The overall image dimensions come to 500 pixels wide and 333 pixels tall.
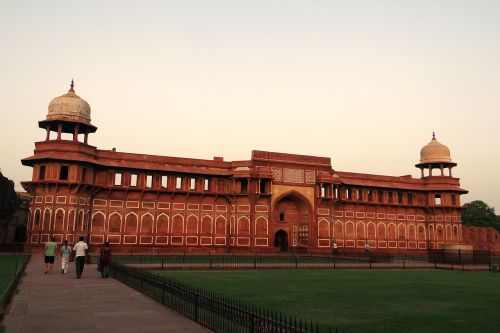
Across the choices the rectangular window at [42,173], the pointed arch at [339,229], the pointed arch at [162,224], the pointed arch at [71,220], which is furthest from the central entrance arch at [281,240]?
the rectangular window at [42,173]

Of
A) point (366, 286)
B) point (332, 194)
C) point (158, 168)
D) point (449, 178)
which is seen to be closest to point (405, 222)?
point (449, 178)

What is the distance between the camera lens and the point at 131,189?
33312mm

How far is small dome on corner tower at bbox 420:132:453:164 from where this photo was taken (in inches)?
1741

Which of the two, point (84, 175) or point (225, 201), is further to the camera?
point (225, 201)

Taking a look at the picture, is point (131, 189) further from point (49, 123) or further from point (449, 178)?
point (449, 178)

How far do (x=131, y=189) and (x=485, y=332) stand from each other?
29119 millimetres

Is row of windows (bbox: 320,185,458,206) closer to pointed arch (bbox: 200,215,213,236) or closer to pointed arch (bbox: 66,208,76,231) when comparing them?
pointed arch (bbox: 200,215,213,236)

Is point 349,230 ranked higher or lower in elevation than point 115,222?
lower

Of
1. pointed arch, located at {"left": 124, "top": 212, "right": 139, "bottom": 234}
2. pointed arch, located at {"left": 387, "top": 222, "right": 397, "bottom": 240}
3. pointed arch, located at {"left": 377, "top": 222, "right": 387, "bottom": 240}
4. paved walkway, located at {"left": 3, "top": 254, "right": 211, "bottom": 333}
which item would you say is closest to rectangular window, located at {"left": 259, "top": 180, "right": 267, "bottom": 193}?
pointed arch, located at {"left": 124, "top": 212, "right": 139, "bottom": 234}

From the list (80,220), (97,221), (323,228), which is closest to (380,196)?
(323,228)

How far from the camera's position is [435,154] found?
44438 mm

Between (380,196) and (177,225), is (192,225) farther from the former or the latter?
(380,196)

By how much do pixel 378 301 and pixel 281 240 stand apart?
29028 mm

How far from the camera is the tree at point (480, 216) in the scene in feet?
226
